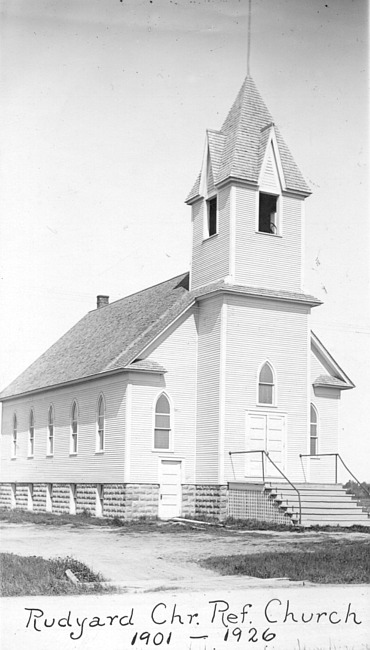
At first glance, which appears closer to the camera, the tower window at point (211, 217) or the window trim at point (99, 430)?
the tower window at point (211, 217)

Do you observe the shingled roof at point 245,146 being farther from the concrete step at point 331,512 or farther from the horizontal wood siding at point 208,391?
the concrete step at point 331,512

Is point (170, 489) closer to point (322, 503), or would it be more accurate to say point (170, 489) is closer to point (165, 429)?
point (165, 429)

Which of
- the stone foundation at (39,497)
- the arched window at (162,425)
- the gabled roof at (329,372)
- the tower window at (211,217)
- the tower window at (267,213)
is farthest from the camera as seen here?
the stone foundation at (39,497)

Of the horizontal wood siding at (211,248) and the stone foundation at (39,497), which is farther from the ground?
the horizontal wood siding at (211,248)

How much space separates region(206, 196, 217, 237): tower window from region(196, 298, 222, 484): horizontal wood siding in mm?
2820

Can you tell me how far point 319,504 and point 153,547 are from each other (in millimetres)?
9419

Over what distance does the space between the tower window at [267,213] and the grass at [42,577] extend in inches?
772

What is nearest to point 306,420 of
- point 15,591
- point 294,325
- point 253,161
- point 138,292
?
point 294,325

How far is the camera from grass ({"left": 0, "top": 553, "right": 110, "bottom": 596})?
13688 mm

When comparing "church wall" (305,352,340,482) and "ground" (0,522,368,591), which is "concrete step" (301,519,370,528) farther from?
"church wall" (305,352,340,482)

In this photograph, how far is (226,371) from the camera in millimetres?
31953

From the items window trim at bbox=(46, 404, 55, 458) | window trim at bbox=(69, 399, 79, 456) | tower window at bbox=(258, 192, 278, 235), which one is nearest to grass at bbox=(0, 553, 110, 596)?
tower window at bbox=(258, 192, 278, 235)

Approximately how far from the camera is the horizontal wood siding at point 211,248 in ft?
108

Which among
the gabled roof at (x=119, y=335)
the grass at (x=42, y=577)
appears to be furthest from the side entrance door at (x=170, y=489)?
the grass at (x=42, y=577)
